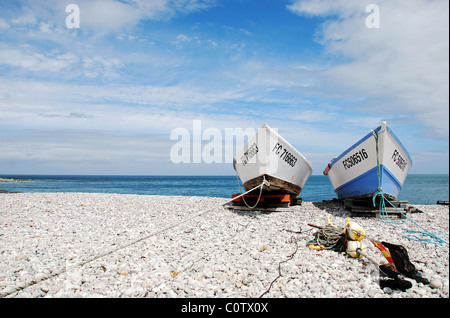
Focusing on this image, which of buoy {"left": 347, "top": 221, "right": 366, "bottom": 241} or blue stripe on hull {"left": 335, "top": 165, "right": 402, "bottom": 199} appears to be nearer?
buoy {"left": 347, "top": 221, "right": 366, "bottom": 241}

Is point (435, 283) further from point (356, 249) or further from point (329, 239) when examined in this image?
point (329, 239)

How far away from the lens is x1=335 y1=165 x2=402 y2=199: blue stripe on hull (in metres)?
8.50

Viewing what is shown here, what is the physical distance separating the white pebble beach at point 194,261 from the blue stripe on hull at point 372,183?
52.9 inches

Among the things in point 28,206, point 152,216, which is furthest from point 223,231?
point 28,206

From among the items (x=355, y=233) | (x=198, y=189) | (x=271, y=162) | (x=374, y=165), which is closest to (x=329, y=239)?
(x=355, y=233)

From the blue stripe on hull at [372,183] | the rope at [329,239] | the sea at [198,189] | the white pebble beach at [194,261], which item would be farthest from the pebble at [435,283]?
the sea at [198,189]

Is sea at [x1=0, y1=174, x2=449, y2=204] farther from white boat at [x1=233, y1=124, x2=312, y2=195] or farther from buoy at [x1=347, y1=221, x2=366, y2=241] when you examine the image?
buoy at [x1=347, y1=221, x2=366, y2=241]

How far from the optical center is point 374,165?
846 centimetres

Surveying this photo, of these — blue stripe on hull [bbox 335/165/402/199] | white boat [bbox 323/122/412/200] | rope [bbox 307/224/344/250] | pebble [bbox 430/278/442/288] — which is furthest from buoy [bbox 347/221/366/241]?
blue stripe on hull [bbox 335/165/402/199]

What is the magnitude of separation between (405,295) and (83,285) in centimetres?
402

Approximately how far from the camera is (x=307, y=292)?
346 centimetres

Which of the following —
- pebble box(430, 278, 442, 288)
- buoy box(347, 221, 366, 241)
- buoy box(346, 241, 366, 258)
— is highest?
buoy box(347, 221, 366, 241)

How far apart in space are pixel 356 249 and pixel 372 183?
15.6ft

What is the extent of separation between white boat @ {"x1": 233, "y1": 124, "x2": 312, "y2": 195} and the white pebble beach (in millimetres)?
1647
